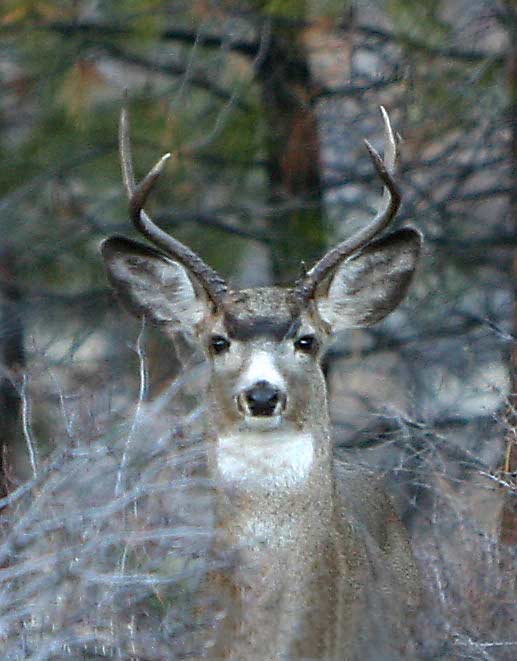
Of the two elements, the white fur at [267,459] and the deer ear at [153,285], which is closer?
the white fur at [267,459]

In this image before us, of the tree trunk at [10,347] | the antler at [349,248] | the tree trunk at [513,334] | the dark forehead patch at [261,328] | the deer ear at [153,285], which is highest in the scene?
the antler at [349,248]

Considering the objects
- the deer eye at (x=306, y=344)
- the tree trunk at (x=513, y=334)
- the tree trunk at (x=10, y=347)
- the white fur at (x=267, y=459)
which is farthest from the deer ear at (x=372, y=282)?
the tree trunk at (x=10, y=347)

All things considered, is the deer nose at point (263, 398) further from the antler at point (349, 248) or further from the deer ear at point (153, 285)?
the deer ear at point (153, 285)

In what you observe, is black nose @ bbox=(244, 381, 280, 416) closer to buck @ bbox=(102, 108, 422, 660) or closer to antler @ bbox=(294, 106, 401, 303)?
buck @ bbox=(102, 108, 422, 660)

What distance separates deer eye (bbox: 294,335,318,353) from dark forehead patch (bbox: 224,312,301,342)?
0.15 feet

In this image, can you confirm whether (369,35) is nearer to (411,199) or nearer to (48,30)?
(411,199)

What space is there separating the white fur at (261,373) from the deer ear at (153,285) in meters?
0.64

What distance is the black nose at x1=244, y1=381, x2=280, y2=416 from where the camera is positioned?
5523 millimetres

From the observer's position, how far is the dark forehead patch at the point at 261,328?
228 inches

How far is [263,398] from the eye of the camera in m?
5.52

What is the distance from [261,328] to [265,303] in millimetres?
157

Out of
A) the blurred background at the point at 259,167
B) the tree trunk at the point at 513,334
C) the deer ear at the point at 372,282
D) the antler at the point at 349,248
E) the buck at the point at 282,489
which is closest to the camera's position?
the buck at the point at 282,489

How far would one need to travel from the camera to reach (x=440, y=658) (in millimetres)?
6598

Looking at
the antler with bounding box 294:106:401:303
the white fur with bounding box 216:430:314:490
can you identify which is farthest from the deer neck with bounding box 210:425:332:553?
the antler with bounding box 294:106:401:303
